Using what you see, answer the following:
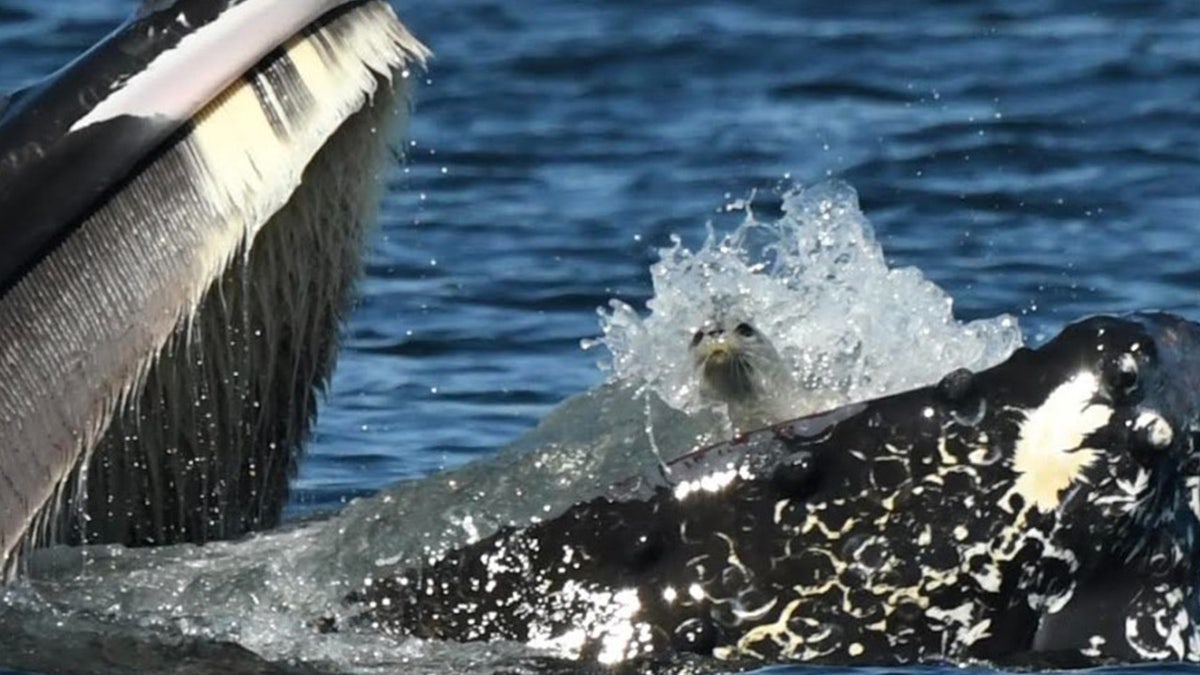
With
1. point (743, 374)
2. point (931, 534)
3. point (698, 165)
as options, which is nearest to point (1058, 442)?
point (931, 534)

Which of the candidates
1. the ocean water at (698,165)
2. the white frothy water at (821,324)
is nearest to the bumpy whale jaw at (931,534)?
the white frothy water at (821,324)

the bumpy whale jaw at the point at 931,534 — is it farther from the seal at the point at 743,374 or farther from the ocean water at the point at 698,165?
the ocean water at the point at 698,165

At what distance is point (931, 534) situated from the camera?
5.60 m

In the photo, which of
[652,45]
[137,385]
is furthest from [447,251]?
[137,385]

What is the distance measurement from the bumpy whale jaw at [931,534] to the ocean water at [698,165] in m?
2.81

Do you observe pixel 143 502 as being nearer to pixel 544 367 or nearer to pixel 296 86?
pixel 296 86

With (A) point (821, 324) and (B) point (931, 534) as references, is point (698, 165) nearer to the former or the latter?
(A) point (821, 324)

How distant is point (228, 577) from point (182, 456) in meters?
0.31

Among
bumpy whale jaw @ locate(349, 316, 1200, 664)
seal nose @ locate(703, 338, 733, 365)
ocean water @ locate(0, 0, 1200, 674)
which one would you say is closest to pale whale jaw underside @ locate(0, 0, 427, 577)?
bumpy whale jaw @ locate(349, 316, 1200, 664)

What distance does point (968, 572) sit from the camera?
18.3 feet

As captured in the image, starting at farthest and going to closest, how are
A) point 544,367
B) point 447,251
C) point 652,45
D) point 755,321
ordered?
1. point 652,45
2. point 447,251
3. point 544,367
4. point 755,321

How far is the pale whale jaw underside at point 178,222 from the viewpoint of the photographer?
5.36 metres

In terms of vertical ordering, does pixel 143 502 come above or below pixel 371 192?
below

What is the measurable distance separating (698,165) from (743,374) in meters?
7.34
